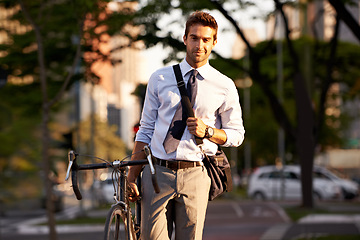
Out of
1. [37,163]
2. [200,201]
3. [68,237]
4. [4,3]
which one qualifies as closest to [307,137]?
[68,237]

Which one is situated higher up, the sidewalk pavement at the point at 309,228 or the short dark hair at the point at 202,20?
the short dark hair at the point at 202,20

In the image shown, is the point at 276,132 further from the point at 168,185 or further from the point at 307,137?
the point at 168,185

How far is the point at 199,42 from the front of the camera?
13.8 ft

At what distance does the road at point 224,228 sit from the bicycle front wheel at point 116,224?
1131 cm

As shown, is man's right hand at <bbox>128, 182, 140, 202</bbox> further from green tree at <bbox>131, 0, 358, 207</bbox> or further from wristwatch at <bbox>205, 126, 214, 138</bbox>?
green tree at <bbox>131, 0, 358, 207</bbox>

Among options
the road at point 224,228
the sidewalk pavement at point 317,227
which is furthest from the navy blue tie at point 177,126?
the road at point 224,228

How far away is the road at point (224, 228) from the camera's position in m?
16.7

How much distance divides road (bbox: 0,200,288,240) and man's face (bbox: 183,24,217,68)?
11374mm

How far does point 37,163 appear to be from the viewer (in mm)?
44781

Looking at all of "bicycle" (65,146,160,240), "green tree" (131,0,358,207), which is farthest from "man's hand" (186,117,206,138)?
"green tree" (131,0,358,207)

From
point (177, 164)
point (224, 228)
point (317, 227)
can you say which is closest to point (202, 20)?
point (177, 164)

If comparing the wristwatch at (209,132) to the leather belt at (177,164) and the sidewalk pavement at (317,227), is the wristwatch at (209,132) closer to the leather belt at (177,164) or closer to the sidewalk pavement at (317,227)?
the leather belt at (177,164)

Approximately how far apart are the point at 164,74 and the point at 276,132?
50.9m

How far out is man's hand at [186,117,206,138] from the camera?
4.08 metres
